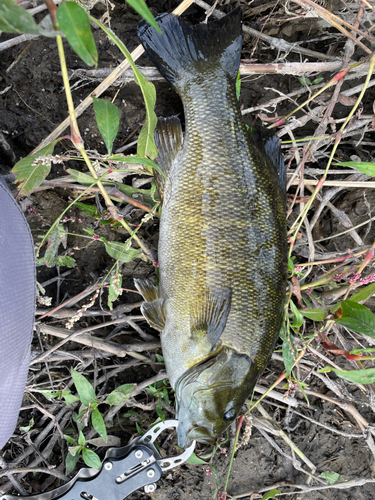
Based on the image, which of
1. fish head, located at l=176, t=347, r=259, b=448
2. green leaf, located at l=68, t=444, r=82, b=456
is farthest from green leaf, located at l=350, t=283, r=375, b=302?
green leaf, located at l=68, t=444, r=82, b=456

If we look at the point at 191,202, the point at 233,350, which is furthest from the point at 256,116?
the point at 233,350

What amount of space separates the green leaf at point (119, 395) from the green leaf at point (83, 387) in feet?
0.36

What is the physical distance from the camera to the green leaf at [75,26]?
979mm

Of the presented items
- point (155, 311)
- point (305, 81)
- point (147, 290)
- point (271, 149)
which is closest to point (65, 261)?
point (147, 290)

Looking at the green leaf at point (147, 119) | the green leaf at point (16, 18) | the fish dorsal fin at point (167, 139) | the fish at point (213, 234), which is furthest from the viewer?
the fish dorsal fin at point (167, 139)

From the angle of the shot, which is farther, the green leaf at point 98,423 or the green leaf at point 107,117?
the green leaf at point 98,423

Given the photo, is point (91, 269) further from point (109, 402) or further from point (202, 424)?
point (202, 424)

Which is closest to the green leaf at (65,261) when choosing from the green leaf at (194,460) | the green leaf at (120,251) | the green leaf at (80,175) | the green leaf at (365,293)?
the green leaf at (120,251)

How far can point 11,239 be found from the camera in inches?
67.9

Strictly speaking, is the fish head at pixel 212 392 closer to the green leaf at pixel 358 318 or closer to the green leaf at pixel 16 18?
the green leaf at pixel 358 318

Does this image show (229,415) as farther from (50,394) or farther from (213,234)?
(50,394)

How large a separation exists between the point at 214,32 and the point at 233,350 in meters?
1.67

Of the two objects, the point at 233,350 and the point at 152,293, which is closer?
the point at 233,350

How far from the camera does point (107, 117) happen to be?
1.80 metres
